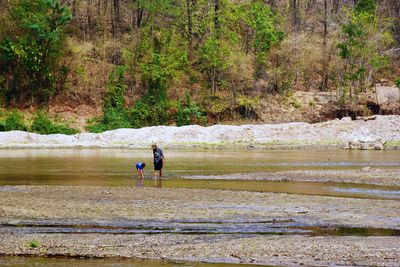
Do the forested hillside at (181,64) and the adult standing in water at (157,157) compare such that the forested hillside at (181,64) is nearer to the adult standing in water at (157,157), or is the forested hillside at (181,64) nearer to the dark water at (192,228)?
the adult standing in water at (157,157)

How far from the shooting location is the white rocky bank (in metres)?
50.8

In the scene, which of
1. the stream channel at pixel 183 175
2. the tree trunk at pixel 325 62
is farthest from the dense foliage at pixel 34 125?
the tree trunk at pixel 325 62

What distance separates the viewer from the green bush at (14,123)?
54219 millimetres

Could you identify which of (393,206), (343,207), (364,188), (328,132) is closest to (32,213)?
(343,207)

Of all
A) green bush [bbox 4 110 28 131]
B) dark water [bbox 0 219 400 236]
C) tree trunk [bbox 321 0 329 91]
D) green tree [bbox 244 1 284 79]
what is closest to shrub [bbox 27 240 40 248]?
dark water [bbox 0 219 400 236]

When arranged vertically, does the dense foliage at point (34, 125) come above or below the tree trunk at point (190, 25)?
below

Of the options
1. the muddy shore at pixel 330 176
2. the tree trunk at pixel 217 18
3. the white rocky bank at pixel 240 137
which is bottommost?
the muddy shore at pixel 330 176

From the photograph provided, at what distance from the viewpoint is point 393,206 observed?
20.2 metres

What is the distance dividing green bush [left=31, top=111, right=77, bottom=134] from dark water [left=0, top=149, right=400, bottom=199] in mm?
8574

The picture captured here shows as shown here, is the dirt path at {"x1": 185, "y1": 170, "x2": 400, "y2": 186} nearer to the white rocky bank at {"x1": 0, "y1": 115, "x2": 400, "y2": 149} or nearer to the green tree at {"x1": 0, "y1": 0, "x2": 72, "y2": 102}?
the white rocky bank at {"x1": 0, "y1": 115, "x2": 400, "y2": 149}

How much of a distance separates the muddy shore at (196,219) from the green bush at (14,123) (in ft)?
→ 99.5

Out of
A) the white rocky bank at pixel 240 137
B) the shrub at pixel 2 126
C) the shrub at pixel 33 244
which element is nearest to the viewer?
the shrub at pixel 33 244

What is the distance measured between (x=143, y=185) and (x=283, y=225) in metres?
10.1

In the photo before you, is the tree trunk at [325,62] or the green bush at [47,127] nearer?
the green bush at [47,127]
